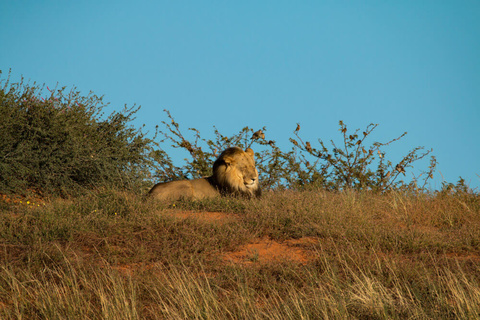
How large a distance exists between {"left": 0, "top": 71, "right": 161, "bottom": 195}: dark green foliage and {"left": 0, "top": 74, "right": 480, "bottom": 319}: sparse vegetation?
2.3 inches

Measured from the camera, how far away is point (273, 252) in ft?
23.9

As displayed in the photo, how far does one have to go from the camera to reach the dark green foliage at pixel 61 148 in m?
12.3

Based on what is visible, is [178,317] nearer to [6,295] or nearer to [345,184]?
[6,295]

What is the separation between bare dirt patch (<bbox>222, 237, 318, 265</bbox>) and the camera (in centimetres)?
689

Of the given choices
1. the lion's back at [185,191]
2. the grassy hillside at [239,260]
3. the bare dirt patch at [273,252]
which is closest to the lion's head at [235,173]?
the lion's back at [185,191]

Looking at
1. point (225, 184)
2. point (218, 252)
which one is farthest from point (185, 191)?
point (218, 252)

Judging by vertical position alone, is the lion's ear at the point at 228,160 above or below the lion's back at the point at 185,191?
above

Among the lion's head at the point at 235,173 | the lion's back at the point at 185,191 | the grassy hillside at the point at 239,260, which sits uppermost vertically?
the lion's head at the point at 235,173

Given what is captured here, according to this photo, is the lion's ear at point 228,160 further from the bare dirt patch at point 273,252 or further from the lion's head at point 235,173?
the bare dirt patch at point 273,252

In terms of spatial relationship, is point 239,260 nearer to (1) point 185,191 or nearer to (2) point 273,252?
(2) point 273,252

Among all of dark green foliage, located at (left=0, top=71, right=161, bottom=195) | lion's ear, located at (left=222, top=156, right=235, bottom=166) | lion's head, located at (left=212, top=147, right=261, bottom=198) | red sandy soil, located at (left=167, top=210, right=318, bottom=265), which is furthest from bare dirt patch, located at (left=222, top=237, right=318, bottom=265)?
dark green foliage, located at (left=0, top=71, right=161, bottom=195)

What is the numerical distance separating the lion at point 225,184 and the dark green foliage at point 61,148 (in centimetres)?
340

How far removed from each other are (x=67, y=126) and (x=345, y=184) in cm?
772

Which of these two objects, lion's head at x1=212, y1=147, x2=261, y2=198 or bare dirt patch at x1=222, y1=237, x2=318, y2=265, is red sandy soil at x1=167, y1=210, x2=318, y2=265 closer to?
bare dirt patch at x1=222, y1=237, x2=318, y2=265
